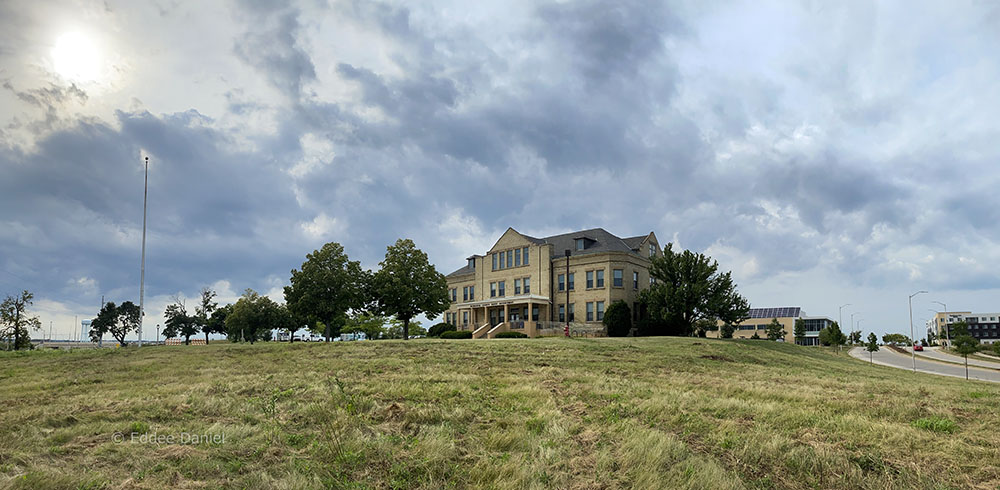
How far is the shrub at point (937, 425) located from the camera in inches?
516

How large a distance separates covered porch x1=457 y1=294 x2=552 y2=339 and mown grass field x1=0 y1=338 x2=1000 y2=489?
35.2 meters

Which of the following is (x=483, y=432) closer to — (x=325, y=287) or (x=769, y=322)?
(x=325, y=287)

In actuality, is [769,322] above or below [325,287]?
below

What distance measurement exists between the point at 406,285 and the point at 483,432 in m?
42.1

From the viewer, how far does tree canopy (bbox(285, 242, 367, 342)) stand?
52562mm

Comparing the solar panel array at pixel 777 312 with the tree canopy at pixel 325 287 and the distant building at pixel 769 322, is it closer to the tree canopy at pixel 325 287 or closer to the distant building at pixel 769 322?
the distant building at pixel 769 322

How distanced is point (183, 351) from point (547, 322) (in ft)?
107

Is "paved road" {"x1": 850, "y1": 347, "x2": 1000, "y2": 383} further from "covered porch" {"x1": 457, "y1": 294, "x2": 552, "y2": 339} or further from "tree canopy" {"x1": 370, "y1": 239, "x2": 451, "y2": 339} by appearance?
"tree canopy" {"x1": 370, "y1": 239, "x2": 451, "y2": 339}

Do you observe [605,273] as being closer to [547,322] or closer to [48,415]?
[547,322]

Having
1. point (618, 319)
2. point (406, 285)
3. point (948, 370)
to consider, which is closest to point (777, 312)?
point (948, 370)

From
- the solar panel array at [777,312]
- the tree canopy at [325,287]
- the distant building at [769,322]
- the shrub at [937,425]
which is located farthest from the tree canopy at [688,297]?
the solar panel array at [777,312]

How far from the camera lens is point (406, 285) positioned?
53.4 m

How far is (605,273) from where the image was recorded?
57375 mm

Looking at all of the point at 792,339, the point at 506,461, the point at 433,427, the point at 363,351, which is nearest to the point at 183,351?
the point at 363,351
